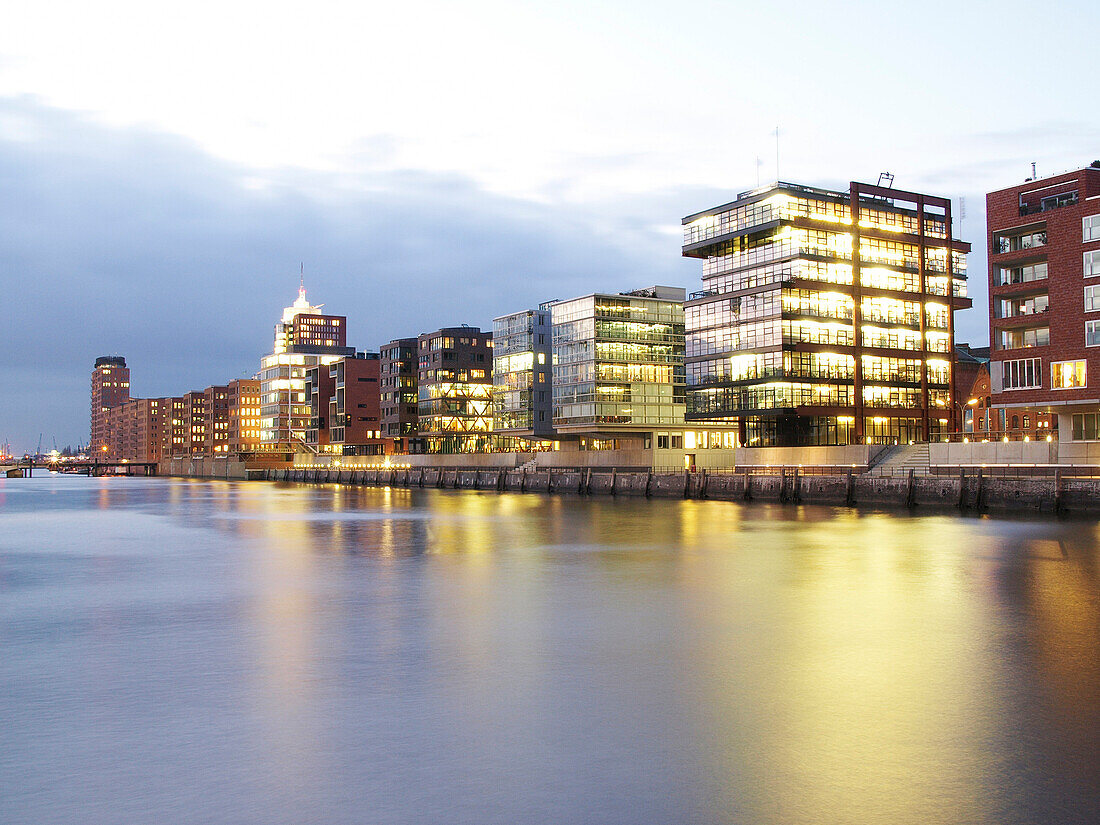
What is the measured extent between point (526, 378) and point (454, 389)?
133 feet

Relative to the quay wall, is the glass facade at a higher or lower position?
higher

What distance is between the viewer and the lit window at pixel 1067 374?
71438mm

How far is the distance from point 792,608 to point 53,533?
45.9 m

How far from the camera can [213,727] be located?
43.2ft

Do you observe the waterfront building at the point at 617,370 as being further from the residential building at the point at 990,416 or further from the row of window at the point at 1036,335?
the row of window at the point at 1036,335

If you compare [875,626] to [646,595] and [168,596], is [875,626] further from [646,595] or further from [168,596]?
[168,596]

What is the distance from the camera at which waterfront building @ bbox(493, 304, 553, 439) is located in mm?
144125

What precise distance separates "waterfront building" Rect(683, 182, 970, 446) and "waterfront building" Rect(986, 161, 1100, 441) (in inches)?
969

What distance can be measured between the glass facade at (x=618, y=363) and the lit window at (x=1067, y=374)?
62.2 m

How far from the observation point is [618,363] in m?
132

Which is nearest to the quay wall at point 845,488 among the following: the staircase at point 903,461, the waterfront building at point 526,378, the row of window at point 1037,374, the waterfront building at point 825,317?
the staircase at point 903,461

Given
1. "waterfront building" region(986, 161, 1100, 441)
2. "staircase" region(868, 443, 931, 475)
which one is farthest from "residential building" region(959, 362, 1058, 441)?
"staircase" region(868, 443, 931, 475)

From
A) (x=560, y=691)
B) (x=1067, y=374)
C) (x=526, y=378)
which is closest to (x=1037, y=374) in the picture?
(x=1067, y=374)

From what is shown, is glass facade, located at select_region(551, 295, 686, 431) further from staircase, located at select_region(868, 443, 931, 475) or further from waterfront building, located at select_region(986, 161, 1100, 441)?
waterfront building, located at select_region(986, 161, 1100, 441)
